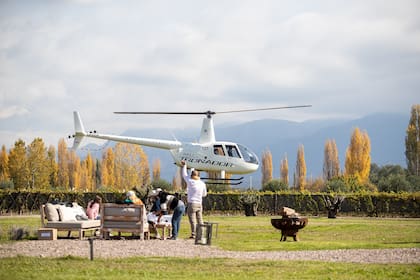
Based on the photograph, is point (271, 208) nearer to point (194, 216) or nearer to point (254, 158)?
point (254, 158)

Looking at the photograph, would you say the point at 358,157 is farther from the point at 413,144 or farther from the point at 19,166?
the point at 19,166

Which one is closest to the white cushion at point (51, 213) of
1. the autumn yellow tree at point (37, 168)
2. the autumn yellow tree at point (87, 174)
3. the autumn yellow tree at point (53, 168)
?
the autumn yellow tree at point (37, 168)

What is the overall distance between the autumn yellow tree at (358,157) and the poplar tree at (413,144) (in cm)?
418

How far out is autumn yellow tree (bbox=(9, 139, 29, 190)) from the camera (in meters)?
68.2

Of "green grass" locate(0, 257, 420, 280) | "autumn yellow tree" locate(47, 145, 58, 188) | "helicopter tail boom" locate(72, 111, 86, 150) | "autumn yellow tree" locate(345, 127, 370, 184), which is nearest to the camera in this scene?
"green grass" locate(0, 257, 420, 280)

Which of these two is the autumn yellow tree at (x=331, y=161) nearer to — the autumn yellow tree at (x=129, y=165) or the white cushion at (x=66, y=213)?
the autumn yellow tree at (x=129, y=165)

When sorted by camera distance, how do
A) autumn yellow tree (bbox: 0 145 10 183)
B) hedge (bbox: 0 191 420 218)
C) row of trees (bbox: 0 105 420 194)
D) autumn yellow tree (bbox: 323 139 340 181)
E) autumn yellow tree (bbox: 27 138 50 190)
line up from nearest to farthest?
hedge (bbox: 0 191 420 218) < row of trees (bbox: 0 105 420 194) < autumn yellow tree (bbox: 27 138 50 190) < autumn yellow tree (bbox: 0 145 10 183) < autumn yellow tree (bbox: 323 139 340 181)

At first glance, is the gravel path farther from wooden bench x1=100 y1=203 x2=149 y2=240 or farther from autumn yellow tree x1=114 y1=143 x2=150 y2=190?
autumn yellow tree x1=114 y1=143 x2=150 y2=190

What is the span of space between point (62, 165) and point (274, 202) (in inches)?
2226

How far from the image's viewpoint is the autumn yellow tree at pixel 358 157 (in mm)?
75562

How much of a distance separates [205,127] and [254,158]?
2.77 meters

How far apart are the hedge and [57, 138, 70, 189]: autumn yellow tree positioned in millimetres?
47633

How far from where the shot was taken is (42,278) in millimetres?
9883

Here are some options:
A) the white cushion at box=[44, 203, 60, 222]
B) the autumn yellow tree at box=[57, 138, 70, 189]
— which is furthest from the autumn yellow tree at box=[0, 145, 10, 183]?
the white cushion at box=[44, 203, 60, 222]
